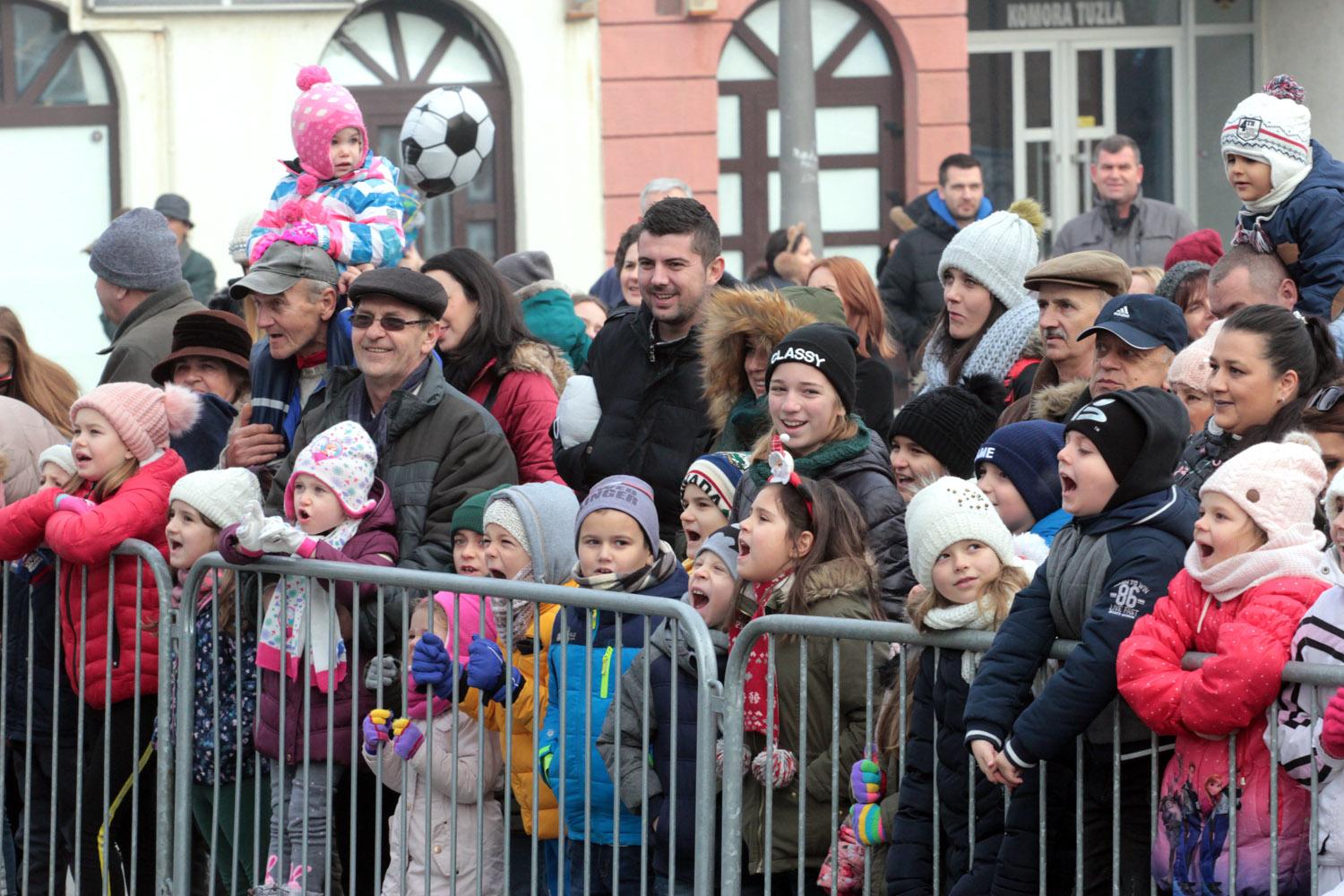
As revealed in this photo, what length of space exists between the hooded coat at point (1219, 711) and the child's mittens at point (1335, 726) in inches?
4.8

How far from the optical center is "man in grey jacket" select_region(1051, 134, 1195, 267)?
11844mm

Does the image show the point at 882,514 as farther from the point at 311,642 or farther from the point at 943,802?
the point at 311,642

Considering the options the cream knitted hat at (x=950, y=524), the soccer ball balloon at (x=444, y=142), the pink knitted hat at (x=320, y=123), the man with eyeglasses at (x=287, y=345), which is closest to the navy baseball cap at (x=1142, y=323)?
the cream knitted hat at (x=950, y=524)

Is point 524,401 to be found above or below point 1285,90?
below

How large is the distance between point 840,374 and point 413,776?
1.57 metres

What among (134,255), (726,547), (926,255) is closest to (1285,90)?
(726,547)

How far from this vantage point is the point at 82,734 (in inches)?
246

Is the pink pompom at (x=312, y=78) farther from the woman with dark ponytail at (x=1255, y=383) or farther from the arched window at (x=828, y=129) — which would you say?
the arched window at (x=828, y=129)

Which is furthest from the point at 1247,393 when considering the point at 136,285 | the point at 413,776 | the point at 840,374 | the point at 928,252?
the point at 928,252

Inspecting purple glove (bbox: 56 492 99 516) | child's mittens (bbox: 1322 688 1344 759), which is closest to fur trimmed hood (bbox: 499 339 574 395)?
purple glove (bbox: 56 492 99 516)

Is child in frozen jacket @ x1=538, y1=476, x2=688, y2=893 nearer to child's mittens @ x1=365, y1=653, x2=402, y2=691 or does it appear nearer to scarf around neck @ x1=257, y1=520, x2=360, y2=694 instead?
child's mittens @ x1=365, y1=653, x2=402, y2=691

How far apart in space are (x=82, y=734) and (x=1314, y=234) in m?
4.18

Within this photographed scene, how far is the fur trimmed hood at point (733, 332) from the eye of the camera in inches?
230

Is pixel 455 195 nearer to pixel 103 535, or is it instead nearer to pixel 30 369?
pixel 30 369
